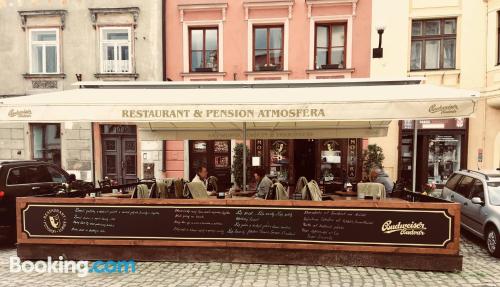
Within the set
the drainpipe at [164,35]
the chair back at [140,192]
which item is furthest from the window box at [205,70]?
the chair back at [140,192]

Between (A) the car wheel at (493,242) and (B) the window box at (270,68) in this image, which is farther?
(B) the window box at (270,68)

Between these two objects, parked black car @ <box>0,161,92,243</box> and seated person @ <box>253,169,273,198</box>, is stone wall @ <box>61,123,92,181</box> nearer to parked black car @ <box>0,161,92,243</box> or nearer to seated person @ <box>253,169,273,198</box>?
parked black car @ <box>0,161,92,243</box>

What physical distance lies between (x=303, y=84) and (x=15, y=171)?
21.0ft

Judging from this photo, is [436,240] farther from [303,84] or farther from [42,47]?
[42,47]

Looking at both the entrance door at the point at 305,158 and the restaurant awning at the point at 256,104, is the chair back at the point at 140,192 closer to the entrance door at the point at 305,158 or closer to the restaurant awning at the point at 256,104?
the restaurant awning at the point at 256,104

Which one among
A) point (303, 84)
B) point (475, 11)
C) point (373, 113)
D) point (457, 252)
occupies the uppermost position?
point (475, 11)

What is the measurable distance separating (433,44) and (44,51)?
15.9m

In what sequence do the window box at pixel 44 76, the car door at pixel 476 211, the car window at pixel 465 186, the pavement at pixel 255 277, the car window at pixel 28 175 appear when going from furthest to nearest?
the window box at pixel 44 76 → the car window at pixel 465 186 → the car window at pixel 28 175 → the car door at pixel 476 211 → the pavement at pixel 255 277

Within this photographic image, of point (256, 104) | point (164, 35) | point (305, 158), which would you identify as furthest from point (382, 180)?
point (164, 35)

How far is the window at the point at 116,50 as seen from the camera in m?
14.6

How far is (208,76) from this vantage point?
1434 centimetres

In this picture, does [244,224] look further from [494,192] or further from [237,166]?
[237,166]

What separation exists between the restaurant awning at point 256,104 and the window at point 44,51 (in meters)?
10.3

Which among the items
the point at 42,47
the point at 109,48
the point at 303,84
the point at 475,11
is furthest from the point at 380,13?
the point at 42,47
